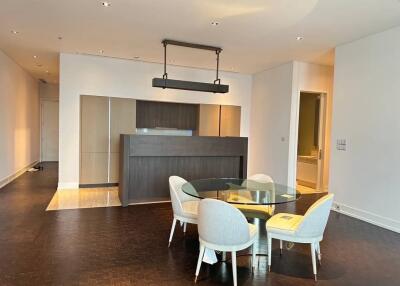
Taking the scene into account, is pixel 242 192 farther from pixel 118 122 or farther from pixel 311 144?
pixel 311 144

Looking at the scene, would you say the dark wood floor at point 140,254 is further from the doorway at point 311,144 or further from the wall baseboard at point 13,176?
the doorway at point 311,144

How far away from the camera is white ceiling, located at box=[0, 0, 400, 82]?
3.68 metres

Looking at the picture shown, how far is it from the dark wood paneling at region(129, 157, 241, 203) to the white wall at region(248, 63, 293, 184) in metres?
1.47

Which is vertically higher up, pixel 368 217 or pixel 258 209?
pixel 258 209

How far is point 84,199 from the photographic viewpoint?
5512mm

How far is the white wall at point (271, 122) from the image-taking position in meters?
6.59

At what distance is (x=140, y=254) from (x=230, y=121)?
209 inches

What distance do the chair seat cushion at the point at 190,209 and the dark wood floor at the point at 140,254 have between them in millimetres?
418

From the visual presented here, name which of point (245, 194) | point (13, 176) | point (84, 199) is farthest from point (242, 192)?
point (13, 176)

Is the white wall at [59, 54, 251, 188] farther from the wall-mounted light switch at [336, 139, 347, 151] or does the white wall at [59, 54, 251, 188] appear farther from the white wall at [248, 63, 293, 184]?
the wall-mounted light switch at [336, 139, 347, 151]

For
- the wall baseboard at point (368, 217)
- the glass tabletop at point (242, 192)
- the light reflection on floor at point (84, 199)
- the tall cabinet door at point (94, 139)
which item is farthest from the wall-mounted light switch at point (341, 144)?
the tall cabinet door at point (94, 139)

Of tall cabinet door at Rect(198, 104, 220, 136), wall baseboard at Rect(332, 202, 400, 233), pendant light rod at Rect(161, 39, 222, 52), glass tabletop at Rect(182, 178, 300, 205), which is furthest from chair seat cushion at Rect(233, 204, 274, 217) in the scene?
tall cabinet door at Rect(198, 104, 220, 136)

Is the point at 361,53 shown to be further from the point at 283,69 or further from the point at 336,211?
the point at 336,211

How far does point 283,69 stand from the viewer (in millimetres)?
6734
